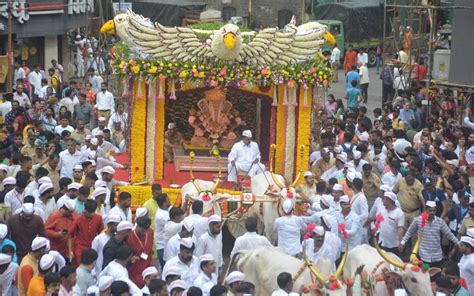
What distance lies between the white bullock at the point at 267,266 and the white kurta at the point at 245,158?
→ 3990 mm

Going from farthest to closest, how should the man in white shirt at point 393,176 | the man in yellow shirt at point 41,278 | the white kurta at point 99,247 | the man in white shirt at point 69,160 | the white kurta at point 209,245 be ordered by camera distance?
the man in white shirt at point 69,160 → the man in white shirt at point 393,176 → the white kurta at point 209,245 → the white kurta at point 99,247 → the man in yellow shirt at point 41,278

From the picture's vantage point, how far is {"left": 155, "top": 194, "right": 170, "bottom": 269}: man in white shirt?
1450 centimetres

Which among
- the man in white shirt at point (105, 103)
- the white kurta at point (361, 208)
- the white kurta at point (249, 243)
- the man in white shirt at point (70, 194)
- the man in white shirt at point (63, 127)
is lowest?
the white kurta at point (249, 243)

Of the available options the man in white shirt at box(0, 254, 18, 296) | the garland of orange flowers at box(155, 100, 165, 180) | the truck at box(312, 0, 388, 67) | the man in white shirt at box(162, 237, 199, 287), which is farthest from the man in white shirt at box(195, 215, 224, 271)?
the truck at box(312, 0, 388, 67)

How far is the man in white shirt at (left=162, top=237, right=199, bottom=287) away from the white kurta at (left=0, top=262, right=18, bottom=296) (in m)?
1.68

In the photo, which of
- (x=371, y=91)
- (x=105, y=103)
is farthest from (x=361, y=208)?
(x=371, y=91)

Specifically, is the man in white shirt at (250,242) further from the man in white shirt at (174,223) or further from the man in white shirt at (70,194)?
the man in white shirt at (70,194)

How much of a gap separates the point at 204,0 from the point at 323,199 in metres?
28.0

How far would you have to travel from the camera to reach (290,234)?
1458cm

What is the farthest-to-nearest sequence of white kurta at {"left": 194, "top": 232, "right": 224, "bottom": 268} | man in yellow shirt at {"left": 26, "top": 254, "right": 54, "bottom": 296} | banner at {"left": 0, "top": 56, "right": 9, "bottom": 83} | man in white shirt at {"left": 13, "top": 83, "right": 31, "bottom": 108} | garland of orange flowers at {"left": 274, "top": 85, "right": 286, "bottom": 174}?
banner at {"left": 0, "top": 56, "right": 9, "bottom": 83}, man in white shirt at {"left": 13, "top": 83, "right": 31, "bottom": 108}, garland of orange flowers at {"left": 274, "top": 85, "right": 286, "bottom": 174}, white kurta at {"left": 194, "top": 232, "right": 224, "bottom": 268}, man in yellow shirt at {"left": 26, "top": 254, "right": 54, "bottom": 296}

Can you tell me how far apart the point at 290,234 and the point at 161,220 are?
1718 mm

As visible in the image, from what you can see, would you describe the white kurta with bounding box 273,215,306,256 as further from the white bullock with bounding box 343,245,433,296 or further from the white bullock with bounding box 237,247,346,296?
the white bullock with bounding box 343,245,433,296

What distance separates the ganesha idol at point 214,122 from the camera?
18.9 m

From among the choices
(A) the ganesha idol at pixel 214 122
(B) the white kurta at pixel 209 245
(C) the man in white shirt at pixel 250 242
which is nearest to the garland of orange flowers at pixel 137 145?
(A) the ganesha idol at pixel 214 122
